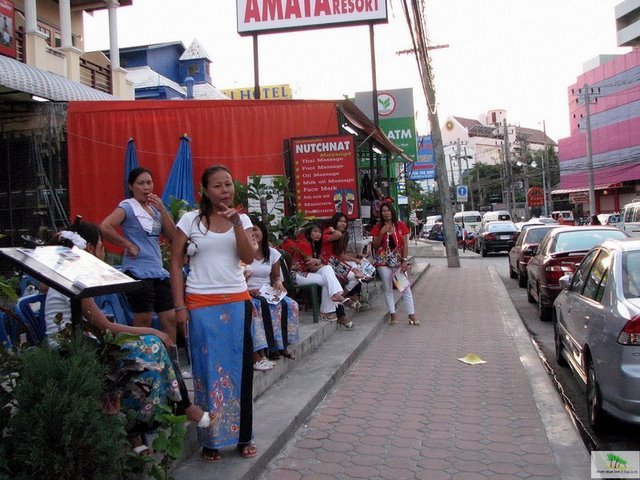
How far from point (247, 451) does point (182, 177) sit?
6605 mm

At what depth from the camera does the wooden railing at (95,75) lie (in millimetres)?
16828

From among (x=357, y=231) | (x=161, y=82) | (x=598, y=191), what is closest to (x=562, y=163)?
(x=598, y=191)

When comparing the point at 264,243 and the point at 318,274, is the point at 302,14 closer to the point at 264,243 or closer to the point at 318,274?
the point at 318,274

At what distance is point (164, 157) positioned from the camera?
10.4 meters

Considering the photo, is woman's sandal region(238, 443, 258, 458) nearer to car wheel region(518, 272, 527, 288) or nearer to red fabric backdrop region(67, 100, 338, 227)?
red fabric backdrop region(67, 100, 338, 227)

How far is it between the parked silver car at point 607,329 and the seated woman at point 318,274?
2.79 m

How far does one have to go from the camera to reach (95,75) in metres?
17.4

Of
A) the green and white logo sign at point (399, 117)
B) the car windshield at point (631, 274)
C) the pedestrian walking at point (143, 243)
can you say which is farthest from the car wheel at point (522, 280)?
the pedestrian walking at point (143, 243)

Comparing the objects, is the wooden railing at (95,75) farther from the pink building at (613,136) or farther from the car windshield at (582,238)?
the pink building at (613,136)

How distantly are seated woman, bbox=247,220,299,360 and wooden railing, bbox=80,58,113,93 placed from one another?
12764 mm

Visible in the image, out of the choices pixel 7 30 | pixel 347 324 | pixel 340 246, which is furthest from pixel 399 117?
pixel 347 324

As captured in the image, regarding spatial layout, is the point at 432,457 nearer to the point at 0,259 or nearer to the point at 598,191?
the point at 0,259

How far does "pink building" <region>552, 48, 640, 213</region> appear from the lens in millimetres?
42594

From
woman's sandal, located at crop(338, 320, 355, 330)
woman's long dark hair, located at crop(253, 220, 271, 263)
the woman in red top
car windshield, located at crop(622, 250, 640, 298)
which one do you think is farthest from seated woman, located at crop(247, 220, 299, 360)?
the woman in red top
